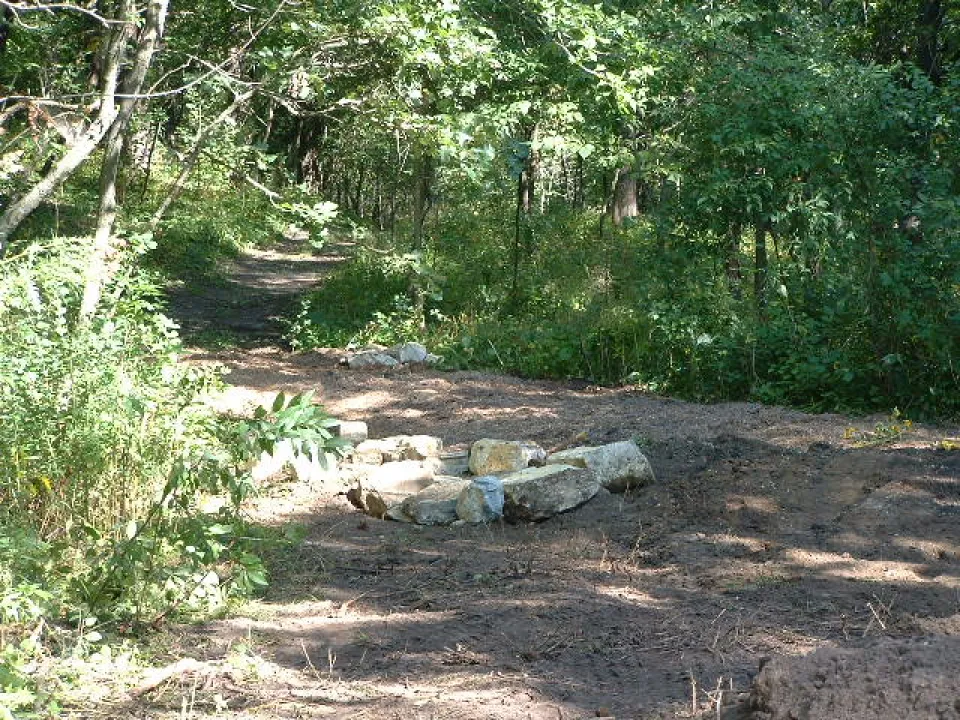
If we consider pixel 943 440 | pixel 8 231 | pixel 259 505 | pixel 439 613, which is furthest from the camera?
pixel 943 440

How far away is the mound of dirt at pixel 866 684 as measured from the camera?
9.27 feet

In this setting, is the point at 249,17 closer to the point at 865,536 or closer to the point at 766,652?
the point at 865,536

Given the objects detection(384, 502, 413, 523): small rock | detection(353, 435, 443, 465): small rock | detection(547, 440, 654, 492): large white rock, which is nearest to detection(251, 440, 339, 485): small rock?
detection(353, 435, 443, 465): small rock

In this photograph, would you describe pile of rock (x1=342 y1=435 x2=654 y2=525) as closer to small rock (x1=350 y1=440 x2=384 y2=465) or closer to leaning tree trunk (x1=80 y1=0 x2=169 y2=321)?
small rock (x1=350 y1=440 x2=384 y2=465)

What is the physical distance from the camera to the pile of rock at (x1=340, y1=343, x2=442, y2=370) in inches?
488

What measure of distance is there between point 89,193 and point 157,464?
16044mm

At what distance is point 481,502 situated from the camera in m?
6.46

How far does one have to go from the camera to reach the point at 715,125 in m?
11.1

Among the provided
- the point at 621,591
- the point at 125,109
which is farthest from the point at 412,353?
the point at 621,591

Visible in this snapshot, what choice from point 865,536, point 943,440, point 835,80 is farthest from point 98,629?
point 835,80

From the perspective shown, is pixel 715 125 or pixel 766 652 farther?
pixel 715 125

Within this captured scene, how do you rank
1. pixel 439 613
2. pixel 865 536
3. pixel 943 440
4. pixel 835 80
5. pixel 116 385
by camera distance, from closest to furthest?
pixel 439 613
pixel 116 385
pixel 865 536
pixel 943 440
pixel 835 80

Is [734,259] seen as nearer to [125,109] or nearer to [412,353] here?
[412,353]

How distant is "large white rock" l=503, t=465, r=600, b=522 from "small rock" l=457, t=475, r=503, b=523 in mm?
56
